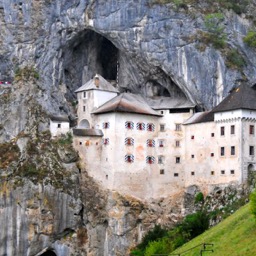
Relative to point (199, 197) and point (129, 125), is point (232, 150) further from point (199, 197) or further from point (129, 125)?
point (129, 125)

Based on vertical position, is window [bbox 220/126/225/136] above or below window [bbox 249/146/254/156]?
above

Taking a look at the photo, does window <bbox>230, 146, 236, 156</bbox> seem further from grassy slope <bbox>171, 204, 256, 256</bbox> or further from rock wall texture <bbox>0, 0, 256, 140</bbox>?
grassy slope <bbox>171, 204, 256, 256</bbox>

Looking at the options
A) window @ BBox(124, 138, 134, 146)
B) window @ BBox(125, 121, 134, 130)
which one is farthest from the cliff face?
window @ BBox(125, 121, 134, 130)

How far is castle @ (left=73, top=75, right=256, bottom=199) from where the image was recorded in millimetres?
95875

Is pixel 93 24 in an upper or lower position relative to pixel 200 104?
upper

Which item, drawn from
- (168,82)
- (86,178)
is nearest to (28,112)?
(86,178)

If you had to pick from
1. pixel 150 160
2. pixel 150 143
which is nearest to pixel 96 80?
pixel 150 143

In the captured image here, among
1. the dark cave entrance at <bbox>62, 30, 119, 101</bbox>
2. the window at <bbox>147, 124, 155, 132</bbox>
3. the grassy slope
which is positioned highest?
the dark cave entrance at <bbox>62, 30, 119, 101</bbox>

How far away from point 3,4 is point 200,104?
32847 millimetres

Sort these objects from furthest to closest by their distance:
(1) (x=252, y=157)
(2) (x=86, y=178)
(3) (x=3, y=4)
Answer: (3) (x=3, y=4) → (2) (x=86, y=178) → (1) (x=252, y=157)

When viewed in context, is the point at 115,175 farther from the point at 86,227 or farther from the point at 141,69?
the point at 141,69

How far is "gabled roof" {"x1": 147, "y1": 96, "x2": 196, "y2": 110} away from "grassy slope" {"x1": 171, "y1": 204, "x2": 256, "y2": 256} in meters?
28.3

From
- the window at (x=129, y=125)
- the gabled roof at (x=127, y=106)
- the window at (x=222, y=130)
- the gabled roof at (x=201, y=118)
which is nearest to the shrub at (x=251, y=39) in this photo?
the gabled roof at (x=201, y=118)

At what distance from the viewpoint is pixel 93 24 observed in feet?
345
